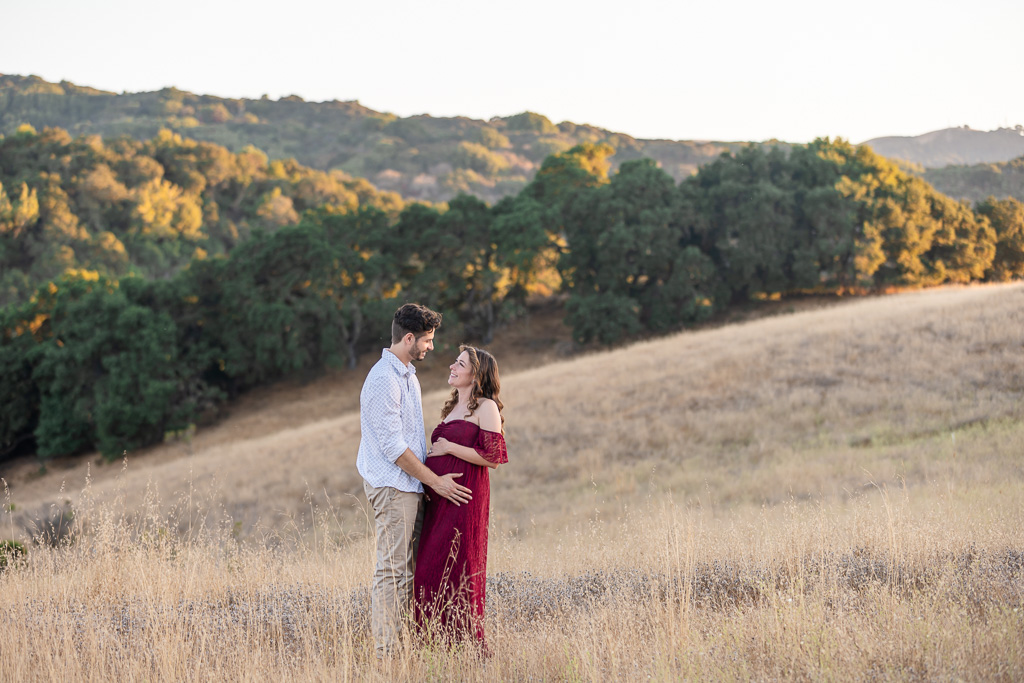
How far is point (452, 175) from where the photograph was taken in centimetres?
11338

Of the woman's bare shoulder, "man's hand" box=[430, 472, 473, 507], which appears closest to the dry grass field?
"man's hand" box=[430, 472, 473, 507]

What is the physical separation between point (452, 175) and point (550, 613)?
370ft

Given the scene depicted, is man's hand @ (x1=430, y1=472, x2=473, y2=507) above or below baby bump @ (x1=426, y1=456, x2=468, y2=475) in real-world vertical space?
below

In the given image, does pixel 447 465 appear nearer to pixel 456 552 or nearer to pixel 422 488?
pixel 422 488

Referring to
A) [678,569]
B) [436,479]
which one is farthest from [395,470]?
[678,569]

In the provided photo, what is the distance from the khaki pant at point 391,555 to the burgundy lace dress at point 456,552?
11 cm

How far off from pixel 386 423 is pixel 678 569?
7.87 ft

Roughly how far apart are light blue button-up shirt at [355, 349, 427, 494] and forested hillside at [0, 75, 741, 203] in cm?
10296

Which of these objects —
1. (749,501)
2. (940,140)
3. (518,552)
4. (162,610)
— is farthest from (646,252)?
(940,140)

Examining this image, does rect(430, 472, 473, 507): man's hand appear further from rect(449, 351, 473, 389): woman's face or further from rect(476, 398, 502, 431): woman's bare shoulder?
rect(449, 351, 473, 389): woman's face

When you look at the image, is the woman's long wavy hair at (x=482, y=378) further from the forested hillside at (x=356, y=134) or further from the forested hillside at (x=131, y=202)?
the forested hillside at (x=356, y=134)

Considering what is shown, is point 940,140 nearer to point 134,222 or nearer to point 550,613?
point 134,222

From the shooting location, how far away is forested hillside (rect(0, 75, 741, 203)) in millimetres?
117625

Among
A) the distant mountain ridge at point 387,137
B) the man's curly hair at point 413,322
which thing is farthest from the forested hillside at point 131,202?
the distant mountain ridge at point 387,137
